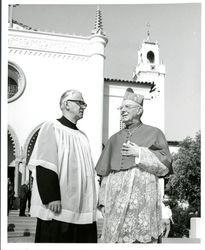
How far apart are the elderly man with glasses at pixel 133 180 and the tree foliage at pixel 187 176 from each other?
2.68 feet

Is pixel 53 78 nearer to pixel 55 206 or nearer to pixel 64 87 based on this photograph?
pixel 64 87

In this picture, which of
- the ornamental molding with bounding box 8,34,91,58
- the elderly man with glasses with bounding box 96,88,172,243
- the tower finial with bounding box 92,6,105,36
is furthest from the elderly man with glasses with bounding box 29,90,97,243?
the ornamental molding with bounding box 8,34,91,58

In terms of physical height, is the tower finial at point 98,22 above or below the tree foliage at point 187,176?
above

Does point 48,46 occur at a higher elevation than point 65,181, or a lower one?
higher

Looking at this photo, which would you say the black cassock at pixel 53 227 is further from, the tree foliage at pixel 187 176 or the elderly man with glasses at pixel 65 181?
the tree foliage at pixel 187 176

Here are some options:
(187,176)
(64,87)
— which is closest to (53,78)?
(64,87)

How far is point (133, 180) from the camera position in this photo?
9.95ft

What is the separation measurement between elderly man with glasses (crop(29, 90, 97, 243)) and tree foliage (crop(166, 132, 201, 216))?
3.52ft

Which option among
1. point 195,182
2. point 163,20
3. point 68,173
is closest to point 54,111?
point 68,173

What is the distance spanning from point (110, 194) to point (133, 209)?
21 centimetres

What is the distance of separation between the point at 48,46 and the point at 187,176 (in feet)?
9.63

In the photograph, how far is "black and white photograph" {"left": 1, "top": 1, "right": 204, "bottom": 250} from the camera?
2995 millimetres

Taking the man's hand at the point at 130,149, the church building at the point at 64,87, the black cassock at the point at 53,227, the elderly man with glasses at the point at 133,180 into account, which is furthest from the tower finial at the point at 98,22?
the black cassock at the point at 53,227

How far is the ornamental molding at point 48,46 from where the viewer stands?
219 inches
